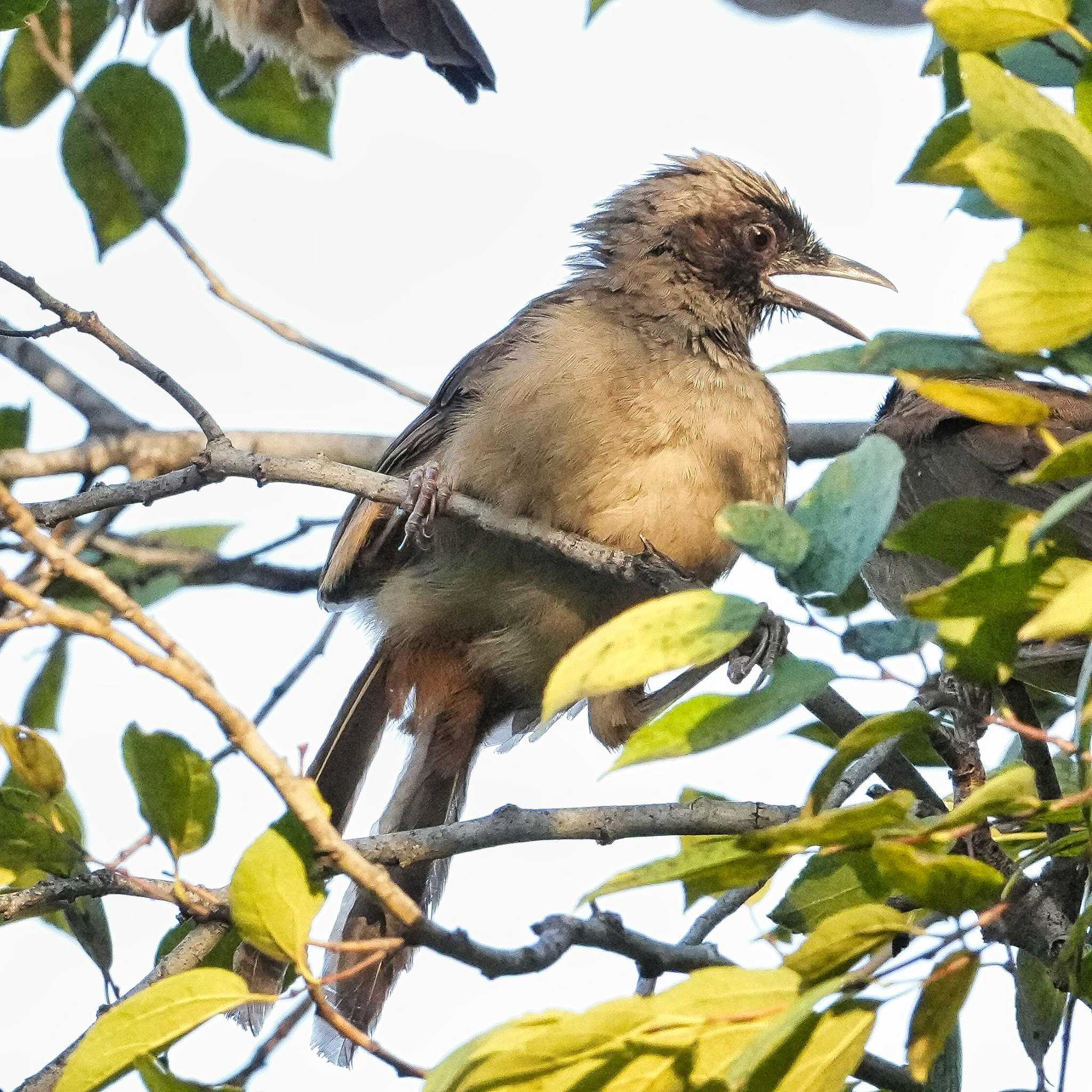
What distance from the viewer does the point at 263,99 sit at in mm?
4312

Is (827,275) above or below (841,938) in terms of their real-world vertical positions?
above

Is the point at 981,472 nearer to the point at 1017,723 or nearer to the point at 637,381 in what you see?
the point at 637,381

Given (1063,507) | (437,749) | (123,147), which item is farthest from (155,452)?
(1063,507)

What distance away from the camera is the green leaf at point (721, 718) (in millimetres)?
1745

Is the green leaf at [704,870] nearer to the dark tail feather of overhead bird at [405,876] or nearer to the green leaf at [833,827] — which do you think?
the green leaf at [833,827]

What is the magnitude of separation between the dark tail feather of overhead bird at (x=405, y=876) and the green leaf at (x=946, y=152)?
2.06m

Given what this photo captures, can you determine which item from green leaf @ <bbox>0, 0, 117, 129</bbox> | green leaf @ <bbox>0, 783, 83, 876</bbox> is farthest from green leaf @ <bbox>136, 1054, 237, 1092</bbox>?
green leaf @ <bbox>0, 0, 117, 129</bbox>

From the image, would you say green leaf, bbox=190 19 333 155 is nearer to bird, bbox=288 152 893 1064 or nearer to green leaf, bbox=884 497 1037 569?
bird, bbox=288 152 893 1064

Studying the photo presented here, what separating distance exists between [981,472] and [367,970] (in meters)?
2.54

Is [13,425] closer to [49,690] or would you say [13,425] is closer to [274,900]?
[49,690]

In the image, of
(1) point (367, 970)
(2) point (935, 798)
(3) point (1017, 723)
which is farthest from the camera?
(1) point (367, 970)

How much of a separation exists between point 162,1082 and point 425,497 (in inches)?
80.5

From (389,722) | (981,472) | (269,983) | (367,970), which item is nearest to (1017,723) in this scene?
(269,983)

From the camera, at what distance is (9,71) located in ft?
13.9
